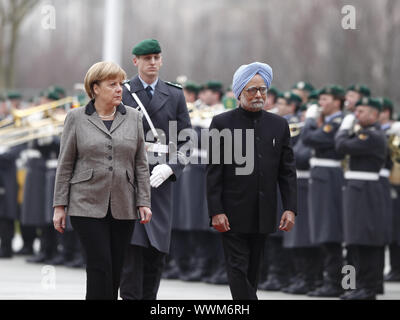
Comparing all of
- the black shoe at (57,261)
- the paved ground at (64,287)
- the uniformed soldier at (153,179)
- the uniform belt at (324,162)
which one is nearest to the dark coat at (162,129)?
the uniformed soldier at (153,179)

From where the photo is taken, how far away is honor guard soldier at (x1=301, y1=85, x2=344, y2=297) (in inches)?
451

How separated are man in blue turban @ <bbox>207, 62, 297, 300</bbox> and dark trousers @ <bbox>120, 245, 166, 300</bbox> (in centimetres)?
62

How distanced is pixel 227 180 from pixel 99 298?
4.14 feet

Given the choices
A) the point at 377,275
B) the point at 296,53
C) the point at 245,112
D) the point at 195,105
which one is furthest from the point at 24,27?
the point at 245,112

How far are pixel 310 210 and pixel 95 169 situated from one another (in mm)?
4838

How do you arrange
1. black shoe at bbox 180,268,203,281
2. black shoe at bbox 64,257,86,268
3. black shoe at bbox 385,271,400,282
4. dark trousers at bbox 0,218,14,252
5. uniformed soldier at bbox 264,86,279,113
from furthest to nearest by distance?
dark trousers at bbox 0,218,14,252 < black shoe at bbox 64,257,86,268 < black shoe at bbox 385,271,400,282 < black shoe at bbox 180,268,203,281 < uniformed soldier at bbox 264,86,279,113

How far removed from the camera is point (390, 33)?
22047 mm

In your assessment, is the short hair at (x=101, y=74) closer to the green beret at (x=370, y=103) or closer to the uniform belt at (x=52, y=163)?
the green beret at (x=370, y=103)

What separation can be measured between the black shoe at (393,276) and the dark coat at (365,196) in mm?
2672

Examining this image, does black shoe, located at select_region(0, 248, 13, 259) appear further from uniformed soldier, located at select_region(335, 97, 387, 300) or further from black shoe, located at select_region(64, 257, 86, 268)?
uniformed soldier, located at select_region(335, 97, 387, 300)

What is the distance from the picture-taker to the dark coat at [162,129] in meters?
8.09

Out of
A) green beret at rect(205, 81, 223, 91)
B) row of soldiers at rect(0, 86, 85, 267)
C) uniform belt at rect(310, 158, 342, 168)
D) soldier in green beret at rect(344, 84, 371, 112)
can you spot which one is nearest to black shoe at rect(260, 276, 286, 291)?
uniform belt at rect(310, 158, 342, 168)

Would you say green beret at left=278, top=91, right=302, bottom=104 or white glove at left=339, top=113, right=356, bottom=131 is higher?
green beret at left=278, top=91, right=302, bottom=104
